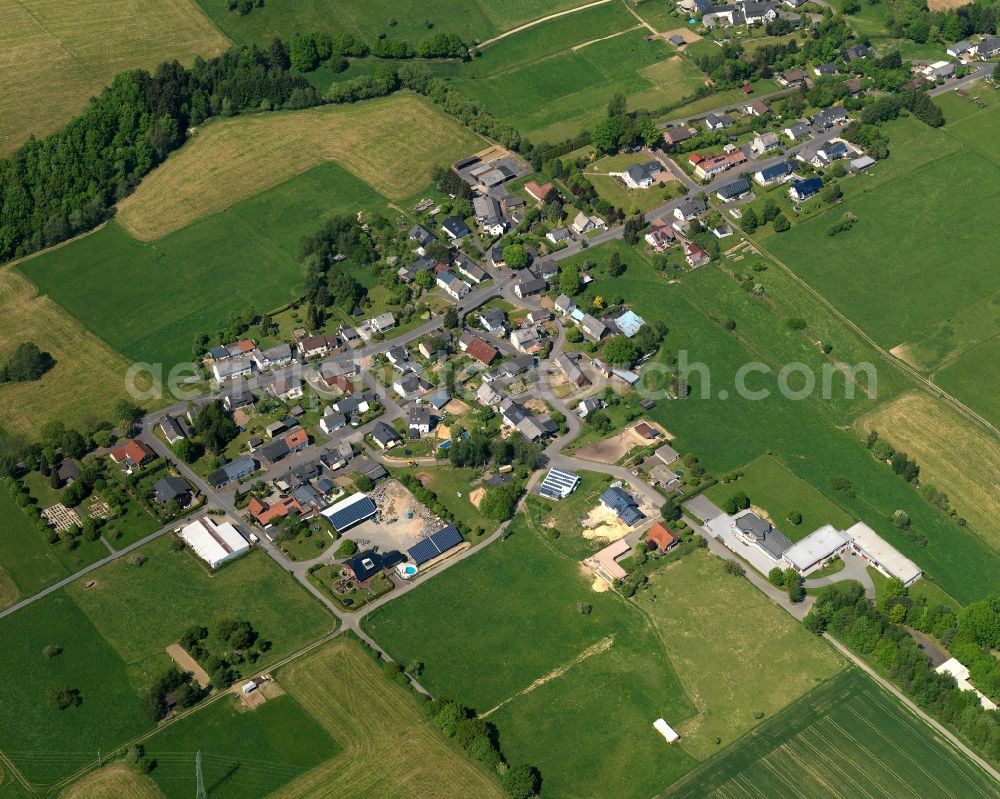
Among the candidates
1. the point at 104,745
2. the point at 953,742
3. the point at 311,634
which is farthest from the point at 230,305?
the point at 953,742

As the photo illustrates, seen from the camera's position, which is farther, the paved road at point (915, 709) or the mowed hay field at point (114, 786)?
the paved road at point (915, 709)

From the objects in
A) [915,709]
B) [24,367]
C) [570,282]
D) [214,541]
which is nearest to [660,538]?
[915,709]

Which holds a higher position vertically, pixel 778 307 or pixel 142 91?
pixel 142 91

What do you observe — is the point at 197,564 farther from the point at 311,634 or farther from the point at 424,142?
the point at 424,142

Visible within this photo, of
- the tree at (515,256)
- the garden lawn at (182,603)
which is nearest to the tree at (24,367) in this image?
the garden lawn at (182,603)

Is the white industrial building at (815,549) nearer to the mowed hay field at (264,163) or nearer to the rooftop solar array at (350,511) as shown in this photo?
the rooftop solar array at (350,511)

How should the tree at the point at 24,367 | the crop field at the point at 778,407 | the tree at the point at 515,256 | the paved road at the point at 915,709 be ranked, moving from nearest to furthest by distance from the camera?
1. the paved road at the point at 915,709
2. the crop field at the point at 778,407
3. the tree at the point at 24,367
4. the tree at the point at 515,256

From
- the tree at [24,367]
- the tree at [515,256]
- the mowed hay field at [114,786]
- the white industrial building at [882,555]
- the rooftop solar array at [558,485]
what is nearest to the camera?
the mowed hay field at [114,786]
